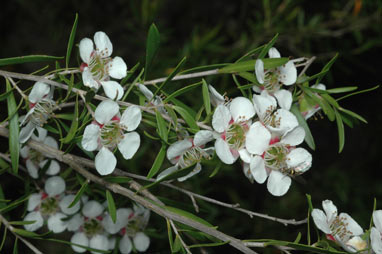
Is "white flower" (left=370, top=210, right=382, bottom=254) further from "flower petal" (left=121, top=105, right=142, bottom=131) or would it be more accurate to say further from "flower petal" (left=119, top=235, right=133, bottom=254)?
"flower petal" (left=119, top=235, right=133, bottom=254)

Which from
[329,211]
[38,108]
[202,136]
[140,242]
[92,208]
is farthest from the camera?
[140,242]

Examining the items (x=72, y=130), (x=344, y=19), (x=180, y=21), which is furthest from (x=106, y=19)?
(x=72, y=130)

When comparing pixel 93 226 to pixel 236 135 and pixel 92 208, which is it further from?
pixel 236 135

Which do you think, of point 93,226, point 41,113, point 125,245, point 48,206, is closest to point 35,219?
point 48,206

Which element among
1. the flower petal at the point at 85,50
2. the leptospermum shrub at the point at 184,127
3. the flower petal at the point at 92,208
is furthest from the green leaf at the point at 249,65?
the flower petal at the point at 92,208

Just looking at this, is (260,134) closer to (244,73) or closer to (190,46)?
(244,73)

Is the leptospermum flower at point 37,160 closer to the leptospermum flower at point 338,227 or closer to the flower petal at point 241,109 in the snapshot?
the flower petal at point 241,109
